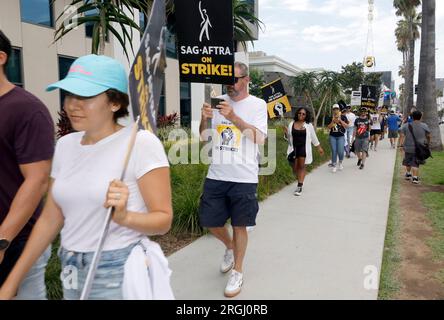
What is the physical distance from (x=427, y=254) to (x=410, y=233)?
828 mm

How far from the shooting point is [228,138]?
363cm

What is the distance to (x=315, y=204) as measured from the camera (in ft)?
23.0

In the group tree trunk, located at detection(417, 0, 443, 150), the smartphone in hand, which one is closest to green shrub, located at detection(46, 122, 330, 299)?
the smartphone in hand

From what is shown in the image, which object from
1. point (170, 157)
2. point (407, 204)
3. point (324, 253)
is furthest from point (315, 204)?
point (170, 157)

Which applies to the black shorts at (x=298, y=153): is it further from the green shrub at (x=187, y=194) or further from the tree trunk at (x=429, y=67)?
the tree trunk at (x=429, y=67)

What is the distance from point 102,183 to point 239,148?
1974 mm

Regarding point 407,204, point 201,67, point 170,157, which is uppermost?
point 201,67

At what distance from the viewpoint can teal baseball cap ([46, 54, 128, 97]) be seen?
165 centimetres

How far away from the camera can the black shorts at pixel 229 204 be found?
3527mm

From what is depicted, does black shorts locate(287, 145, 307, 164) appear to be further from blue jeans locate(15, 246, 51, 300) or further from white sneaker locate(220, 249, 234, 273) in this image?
blue jeans locate(15, 246, 51, 300)

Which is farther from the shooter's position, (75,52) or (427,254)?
(75,52)

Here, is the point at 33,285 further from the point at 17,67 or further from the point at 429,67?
the point at 429,67

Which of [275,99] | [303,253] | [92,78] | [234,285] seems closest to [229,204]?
[234,285]
